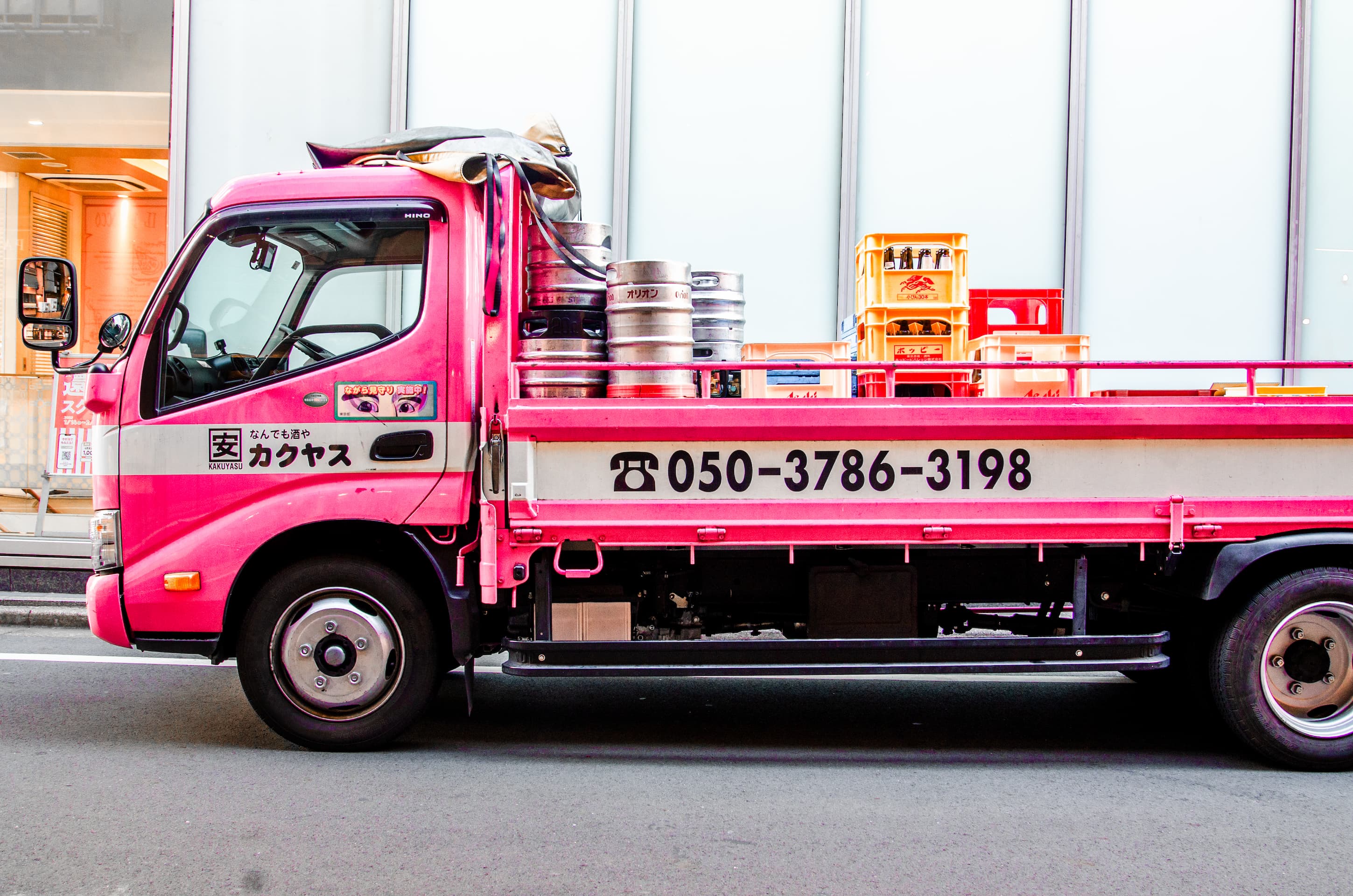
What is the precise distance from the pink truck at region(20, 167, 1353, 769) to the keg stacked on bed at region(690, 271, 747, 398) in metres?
0.64

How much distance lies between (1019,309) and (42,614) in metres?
7.36

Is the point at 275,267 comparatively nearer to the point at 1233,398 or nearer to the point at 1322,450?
the point at 1233,398

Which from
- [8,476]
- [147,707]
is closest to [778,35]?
[147,707]

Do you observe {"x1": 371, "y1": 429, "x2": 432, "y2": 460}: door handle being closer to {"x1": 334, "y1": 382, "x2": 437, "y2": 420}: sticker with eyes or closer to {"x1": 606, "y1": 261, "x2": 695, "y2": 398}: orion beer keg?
{"x1": 334, "y1": 382, "x2": 437, "y2": 420}: sticker with eyes

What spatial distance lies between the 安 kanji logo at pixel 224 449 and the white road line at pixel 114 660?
2.33 m

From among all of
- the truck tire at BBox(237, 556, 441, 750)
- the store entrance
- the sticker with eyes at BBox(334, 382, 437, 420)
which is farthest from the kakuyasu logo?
the store entrance

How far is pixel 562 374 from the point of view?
4578mm

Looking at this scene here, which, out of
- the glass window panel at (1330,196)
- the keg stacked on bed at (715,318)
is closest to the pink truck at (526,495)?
the keg stacked on bed at (715,318)

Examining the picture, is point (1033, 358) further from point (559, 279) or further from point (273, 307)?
point (273, 307)

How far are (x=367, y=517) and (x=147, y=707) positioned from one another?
2039 millimetres

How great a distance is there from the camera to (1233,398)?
172 inches

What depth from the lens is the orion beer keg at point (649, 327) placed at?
15.0 feet

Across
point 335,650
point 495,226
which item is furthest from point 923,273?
point 335,650

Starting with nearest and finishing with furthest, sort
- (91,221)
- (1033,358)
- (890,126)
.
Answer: (1033,358), (890,126), (91,221)
